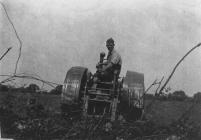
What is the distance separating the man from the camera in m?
6.60

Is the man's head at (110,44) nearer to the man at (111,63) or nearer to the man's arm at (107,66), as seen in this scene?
the man at (111,63)

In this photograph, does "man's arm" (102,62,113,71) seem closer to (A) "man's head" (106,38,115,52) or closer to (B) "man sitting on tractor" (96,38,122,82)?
(B) "man sitting on tractor" (96,38,122,82)

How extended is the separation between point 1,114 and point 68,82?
1.65 meters

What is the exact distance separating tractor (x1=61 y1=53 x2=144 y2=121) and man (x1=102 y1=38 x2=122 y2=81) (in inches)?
3.6

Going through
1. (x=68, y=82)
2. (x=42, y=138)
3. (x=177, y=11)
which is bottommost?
(x=42, y=138)

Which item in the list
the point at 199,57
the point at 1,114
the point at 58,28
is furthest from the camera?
the point at 58,28

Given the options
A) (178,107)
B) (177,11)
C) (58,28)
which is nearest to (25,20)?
(58,28)

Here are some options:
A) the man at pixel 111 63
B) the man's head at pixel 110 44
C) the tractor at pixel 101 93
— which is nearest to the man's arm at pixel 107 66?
the man at pixel 111 63

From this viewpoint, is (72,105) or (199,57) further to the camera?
(72,105)

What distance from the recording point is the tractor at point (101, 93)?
21.3 feet

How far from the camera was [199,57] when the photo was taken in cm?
421

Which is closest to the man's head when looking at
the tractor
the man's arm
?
the tractor

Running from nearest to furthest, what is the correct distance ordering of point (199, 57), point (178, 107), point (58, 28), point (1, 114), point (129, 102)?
point (199, 57), point (1, 114), point (58, 28), point (129, 102), point (178, 107)

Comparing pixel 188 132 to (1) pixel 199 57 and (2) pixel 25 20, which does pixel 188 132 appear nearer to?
(1) pixel 199 57
